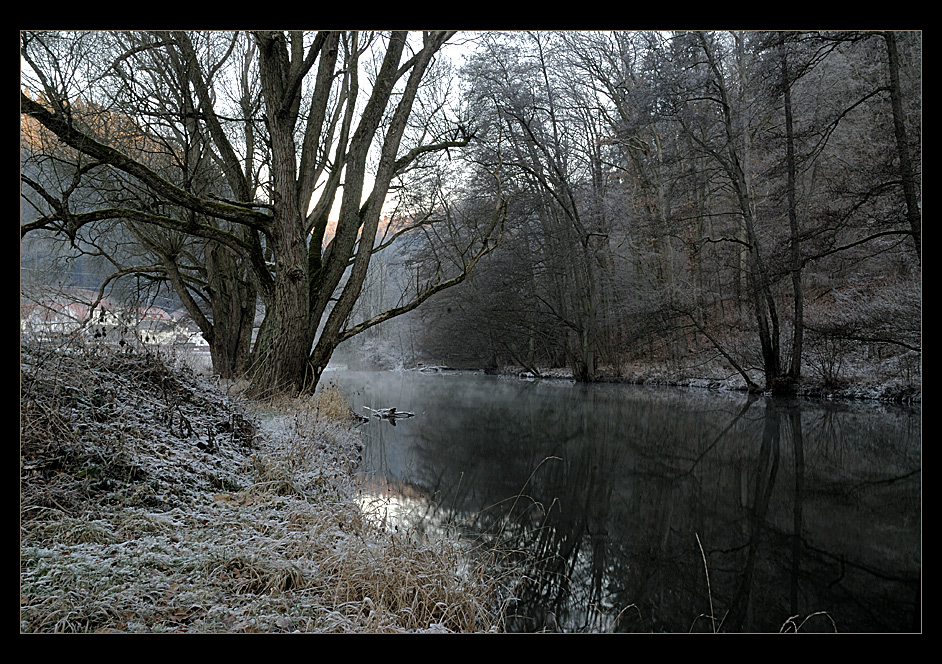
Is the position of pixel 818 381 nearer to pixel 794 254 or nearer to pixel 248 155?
pixel 794 254

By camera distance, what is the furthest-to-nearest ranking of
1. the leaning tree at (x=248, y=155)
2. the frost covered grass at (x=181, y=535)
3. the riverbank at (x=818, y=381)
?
the riverbank at (x=818, y=381), the leaning tree at (x=248, y=155), the frost covered grass at (x=181, y=535)

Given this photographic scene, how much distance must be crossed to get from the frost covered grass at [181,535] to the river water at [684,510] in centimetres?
55

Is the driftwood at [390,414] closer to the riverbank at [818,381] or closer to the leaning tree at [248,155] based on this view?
the leaning tree at [248,155]

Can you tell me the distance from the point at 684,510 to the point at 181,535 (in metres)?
3.29

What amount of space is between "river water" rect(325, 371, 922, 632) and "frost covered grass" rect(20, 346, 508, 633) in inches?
21.8

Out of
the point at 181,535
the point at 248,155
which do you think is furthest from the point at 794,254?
the point at 181,535

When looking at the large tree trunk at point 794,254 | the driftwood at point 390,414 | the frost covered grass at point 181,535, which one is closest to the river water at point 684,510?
the driftwood at point 390,414

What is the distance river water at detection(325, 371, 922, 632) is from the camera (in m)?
2.54

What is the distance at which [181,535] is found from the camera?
236 centimetres

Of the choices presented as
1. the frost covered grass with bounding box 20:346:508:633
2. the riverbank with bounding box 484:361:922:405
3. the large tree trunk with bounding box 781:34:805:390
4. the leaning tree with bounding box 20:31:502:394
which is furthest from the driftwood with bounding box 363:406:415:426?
the riverbank with bounding box 484:361:922:405

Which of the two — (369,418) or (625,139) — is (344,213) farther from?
(625,139)

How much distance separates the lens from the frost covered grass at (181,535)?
1.83 m

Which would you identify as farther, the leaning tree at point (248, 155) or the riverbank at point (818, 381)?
the riverbank at point (818, 381)

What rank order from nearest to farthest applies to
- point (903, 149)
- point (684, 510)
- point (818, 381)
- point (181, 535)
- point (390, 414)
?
point (181, 535) → point (684, 510) → point (903, 149) → point (390, 414) → point (818, 381)
